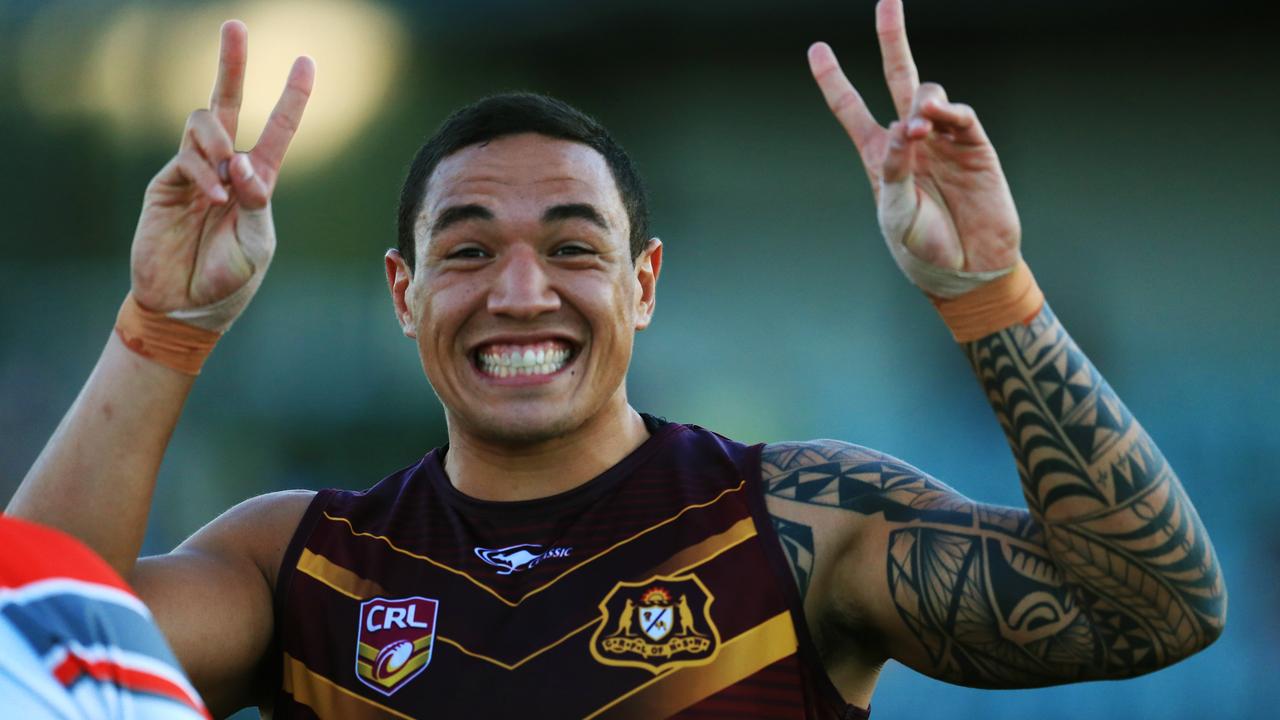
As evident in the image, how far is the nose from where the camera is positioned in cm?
297

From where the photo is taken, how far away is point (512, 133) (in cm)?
321

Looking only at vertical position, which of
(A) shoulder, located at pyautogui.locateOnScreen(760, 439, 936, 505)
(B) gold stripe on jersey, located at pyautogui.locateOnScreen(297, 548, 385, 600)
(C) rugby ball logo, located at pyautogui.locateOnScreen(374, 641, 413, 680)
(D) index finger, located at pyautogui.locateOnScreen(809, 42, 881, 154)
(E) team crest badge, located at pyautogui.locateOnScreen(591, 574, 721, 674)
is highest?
(D) index finger, located at pyautogui.locateOnScreen(809, 42, 881, 154)

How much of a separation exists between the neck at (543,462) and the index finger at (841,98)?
2.79 feet

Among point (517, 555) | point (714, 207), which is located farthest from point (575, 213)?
point (714, 207)

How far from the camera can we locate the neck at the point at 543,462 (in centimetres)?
309

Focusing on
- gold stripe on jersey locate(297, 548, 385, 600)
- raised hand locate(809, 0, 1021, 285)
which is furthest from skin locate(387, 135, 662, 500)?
raised hand locate(809, 0, 1021, 285)

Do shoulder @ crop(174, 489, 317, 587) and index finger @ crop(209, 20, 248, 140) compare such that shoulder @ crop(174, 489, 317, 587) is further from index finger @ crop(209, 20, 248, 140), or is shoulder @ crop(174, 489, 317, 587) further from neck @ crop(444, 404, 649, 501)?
index finger @ crop(209, 20, 248, 140)

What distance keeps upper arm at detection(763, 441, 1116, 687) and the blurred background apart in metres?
4.17

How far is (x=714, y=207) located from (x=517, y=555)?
533 centimetres

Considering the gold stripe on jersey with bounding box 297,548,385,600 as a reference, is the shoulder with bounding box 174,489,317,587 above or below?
above

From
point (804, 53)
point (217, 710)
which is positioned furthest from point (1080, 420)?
point (804, 53)

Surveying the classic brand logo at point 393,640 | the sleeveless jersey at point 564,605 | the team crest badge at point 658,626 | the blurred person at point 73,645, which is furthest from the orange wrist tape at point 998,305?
the blurred person at point 73,645

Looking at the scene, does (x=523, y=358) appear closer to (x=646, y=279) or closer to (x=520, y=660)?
(x=646, y=279)

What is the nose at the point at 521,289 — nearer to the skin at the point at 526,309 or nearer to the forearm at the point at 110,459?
the skin at the point at 526,309
